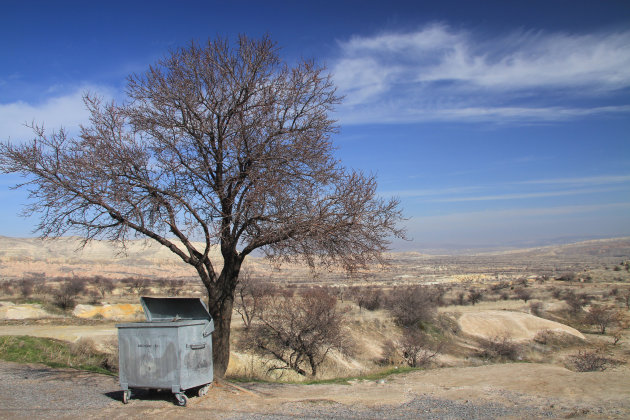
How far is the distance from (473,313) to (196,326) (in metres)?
28.5

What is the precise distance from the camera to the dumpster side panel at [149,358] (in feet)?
24.6

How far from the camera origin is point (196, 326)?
7.87m

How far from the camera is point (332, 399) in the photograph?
8461 millimetres

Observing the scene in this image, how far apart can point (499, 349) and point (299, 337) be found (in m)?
11.5

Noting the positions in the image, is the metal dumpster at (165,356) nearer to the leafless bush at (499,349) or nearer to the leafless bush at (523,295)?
the leafless bush at (499,349)

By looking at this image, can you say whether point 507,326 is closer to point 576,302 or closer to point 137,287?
point 576,302

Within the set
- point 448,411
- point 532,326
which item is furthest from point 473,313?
point 448,411

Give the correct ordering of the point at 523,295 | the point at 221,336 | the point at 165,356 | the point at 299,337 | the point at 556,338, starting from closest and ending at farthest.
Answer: the point at 165,356 < the point at 221,336 < the point at 299,337 < the point at 556,338 < the point at 523,295

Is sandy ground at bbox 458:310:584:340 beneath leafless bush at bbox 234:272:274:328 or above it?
beneath

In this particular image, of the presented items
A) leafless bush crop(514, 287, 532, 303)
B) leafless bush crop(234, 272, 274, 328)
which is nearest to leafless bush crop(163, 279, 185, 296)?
leafless bush crop(234, 272, 274, 328)

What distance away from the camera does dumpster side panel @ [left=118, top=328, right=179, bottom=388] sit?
7.50m

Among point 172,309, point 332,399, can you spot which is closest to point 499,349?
point 332,399

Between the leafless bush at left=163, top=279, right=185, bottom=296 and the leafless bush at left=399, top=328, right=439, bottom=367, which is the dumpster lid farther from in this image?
the leafless bush at left=163, top=279, right=185, bottom=296

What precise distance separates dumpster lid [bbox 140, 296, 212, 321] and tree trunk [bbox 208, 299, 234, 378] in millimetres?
684
